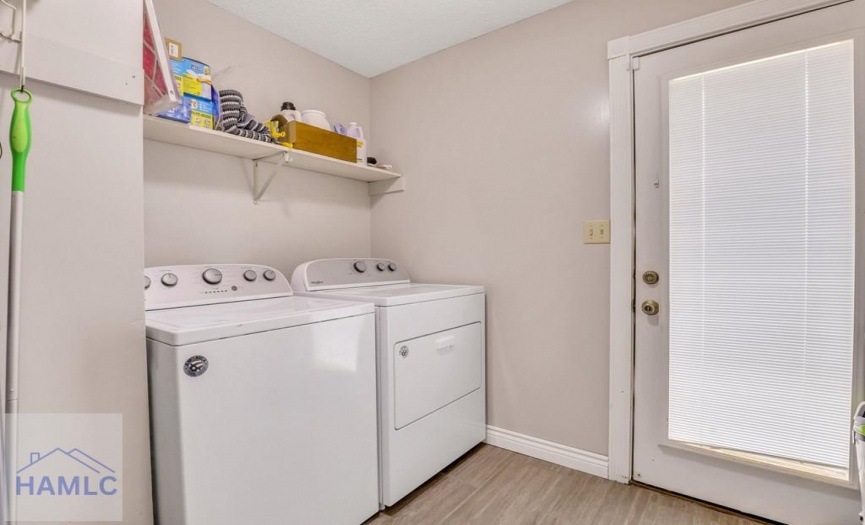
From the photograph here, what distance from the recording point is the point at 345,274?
207 centimetres

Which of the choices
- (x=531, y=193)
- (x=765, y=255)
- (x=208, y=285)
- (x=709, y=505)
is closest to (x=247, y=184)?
(x=208, y=285)

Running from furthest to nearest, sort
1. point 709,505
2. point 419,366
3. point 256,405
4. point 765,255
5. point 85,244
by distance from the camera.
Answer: point 419,366, point 709,505, point 765,255, point 256,405, point 85,244

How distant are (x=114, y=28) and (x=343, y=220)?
151 centimetres

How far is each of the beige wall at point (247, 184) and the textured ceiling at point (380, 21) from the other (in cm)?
12

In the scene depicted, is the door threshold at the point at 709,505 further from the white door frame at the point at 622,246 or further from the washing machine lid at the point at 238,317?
the washing machine lid at the point at 238,317

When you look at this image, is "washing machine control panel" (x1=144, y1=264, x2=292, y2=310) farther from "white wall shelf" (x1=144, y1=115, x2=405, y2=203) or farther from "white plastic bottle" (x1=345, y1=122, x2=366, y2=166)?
"white plastic bottle" (x1=345, y1=122, x2=366, y2=166)

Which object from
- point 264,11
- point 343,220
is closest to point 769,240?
point 343,220

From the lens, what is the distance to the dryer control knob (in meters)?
1.58

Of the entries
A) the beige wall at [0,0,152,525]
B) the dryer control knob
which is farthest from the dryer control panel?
the beige wall at [0,0,152,525]

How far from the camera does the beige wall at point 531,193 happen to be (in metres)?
1.81

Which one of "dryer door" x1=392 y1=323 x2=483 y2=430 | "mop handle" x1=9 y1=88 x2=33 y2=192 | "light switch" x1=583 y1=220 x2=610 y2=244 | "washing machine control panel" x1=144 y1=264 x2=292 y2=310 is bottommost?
"dryer door" x1=392 y1=323 x2=483 y2=430

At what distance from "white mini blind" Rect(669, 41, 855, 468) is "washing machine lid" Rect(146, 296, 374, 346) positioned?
1.31 m

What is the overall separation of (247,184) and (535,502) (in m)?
1.95

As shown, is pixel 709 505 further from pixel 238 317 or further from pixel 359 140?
pixel 359 140
